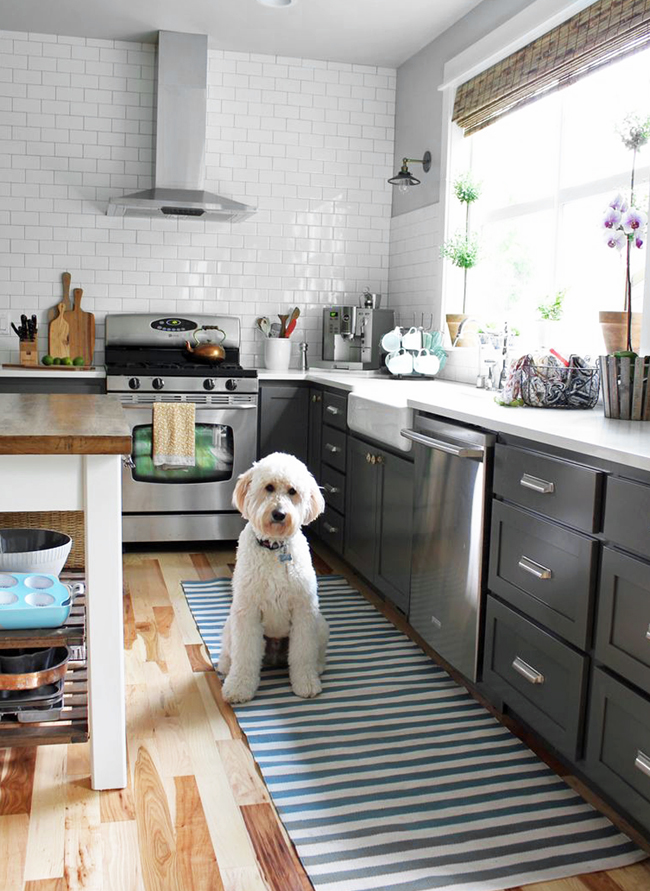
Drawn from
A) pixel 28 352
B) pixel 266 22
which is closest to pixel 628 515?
pixel 266 22

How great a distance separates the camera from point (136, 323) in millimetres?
5098

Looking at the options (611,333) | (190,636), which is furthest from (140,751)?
(611,333)

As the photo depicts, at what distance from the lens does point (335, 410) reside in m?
4.34

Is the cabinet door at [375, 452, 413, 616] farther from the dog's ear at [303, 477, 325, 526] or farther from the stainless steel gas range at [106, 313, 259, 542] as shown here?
the stainless steel gas range at [106, 313, 259, 542]

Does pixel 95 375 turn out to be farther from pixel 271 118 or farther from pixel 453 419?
pixel 453 419

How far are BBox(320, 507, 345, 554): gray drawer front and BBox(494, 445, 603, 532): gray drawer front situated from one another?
5.78ft

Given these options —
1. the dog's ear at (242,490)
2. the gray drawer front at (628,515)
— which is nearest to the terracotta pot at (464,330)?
the dog's ear at (242,490)

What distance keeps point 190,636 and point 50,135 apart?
3.06 meters

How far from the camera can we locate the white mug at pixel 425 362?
4.62m

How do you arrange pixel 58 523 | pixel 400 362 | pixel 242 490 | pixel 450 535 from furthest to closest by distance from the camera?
pixel 400 362
pixel 58 523
pixel 450 535
pixel 242 490

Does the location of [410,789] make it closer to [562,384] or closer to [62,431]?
[62,431]

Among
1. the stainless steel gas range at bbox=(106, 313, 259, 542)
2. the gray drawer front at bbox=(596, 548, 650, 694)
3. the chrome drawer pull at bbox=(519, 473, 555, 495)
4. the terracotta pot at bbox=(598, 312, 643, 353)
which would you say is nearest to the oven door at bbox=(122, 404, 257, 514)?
the stainless steel gas range at bbox=(106, 313, 259, 542)

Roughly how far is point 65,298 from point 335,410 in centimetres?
179

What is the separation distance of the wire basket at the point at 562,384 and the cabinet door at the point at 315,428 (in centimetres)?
176
